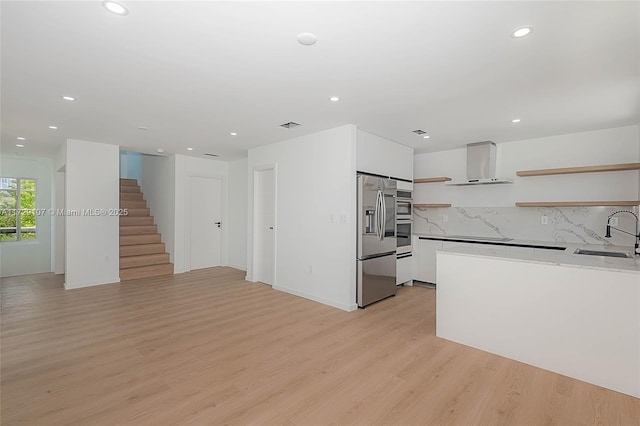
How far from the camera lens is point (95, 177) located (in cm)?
544

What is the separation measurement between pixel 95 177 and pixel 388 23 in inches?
222

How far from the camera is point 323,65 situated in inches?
96.7

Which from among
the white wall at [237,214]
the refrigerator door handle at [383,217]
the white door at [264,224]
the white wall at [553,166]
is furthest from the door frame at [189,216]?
the white wall at [553,166]

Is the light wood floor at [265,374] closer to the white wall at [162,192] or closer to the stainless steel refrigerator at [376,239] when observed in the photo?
the stainless steel refrigerator at [376,239]

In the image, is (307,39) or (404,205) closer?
(307,39)

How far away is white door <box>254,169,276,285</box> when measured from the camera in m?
5.56

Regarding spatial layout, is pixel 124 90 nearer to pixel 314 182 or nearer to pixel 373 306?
pixel 314 182

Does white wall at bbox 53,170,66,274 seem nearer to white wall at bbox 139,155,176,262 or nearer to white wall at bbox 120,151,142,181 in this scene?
white wall at bbox 139,155,176,262

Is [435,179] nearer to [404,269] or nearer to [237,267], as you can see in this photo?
[404,269]

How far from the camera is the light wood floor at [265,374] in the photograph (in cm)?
202

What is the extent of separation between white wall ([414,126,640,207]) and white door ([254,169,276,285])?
3.08 m

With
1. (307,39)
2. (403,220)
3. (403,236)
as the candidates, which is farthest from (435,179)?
(307,39)

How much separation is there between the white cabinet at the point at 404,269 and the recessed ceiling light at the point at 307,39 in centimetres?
377

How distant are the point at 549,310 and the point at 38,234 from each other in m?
9.49
